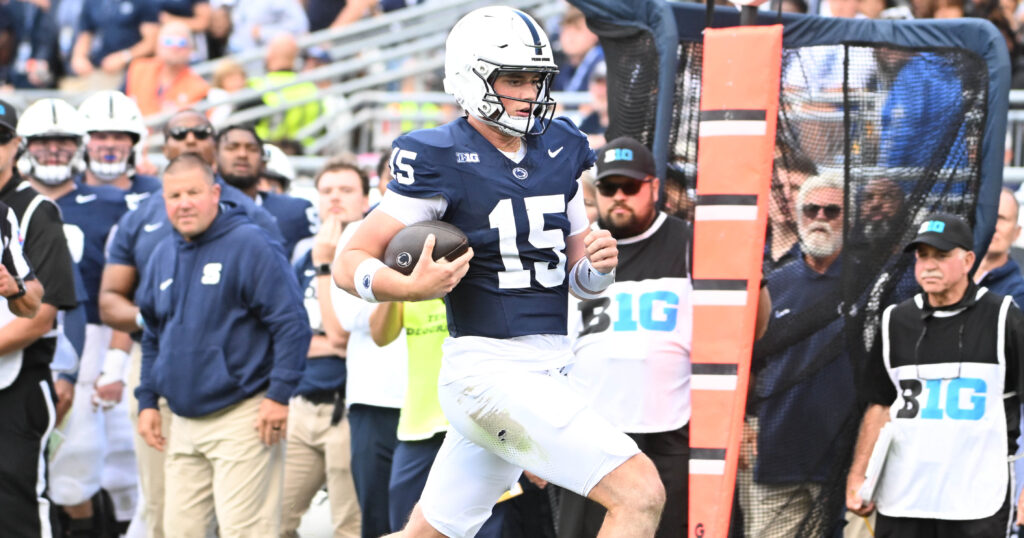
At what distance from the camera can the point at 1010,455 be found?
621 centimetres

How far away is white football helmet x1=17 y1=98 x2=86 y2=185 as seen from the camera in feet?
26.7

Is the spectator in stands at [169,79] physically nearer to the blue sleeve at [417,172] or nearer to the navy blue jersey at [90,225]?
the navy blue jersey at [90,225]

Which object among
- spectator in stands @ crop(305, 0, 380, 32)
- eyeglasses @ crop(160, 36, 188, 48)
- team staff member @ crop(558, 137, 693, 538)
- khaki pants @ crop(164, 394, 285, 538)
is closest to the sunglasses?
khaki pants @ crop(164, 394, 285, 538)

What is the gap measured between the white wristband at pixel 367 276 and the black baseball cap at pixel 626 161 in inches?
77.5

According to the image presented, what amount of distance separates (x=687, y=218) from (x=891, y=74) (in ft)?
3.59

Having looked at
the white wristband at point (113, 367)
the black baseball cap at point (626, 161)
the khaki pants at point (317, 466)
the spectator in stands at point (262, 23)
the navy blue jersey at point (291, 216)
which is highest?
the spectator in stands at point (262, 23)

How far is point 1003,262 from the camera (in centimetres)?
702

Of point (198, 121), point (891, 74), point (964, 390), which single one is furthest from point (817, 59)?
point (198, 121)

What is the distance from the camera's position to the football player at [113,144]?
8.52 metres

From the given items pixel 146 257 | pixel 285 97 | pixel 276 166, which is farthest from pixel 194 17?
pixel 146 257

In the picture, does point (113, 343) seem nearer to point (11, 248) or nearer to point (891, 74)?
point (11, 248)

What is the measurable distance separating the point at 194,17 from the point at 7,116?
7265 mm

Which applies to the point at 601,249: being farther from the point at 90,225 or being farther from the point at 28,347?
the point at 90,225

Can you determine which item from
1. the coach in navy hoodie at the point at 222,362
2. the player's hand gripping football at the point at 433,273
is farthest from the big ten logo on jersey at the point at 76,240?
the player's hand gripping football at the point at 433,273
